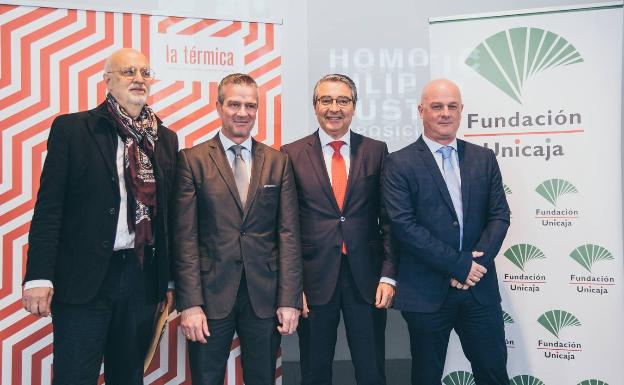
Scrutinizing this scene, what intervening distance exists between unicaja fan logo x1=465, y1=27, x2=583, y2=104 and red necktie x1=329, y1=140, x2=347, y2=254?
3.52 feet

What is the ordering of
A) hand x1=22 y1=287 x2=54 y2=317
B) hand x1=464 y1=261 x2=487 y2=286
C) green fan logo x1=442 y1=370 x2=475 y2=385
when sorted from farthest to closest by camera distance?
green fan logo x1=442 y1=370 x2=475 y2=385 → hand x1=464 y1=261 x2=487 y2=286 → hand x1=22 y1=287 x2=54 y2=317

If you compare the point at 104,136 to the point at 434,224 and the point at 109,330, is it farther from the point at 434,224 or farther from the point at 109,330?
the point at 434,224

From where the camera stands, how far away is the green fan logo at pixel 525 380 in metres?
2.85

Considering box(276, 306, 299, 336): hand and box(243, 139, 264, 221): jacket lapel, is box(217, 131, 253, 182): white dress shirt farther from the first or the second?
box(276, 306, 299, 336): hand

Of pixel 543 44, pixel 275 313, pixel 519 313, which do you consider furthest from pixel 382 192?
pixel 543 44

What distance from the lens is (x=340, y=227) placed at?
2.33 metres

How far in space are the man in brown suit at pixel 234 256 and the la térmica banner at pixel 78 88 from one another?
65 centimetres

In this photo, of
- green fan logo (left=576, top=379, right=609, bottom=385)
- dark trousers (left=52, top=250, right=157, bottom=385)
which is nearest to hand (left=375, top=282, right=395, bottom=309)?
dark trousers (left=52, top=250, right=157, bottom=385)

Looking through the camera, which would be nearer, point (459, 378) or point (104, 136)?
point (104, 136)

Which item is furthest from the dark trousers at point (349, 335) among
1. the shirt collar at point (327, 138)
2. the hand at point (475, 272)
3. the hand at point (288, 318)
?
the shirt collar at point (327, 138)

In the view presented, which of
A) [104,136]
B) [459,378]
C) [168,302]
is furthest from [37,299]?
[459,378]

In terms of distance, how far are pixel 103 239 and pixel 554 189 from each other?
7.84 feet

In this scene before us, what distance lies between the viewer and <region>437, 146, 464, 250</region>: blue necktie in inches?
92.2

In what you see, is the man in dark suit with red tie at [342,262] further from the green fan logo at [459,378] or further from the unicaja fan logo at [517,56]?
the unicaja fan logo at [517,56]
